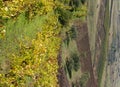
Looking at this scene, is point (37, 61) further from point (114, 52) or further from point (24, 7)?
point (114, 52)

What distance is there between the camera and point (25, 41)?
8.55 meters

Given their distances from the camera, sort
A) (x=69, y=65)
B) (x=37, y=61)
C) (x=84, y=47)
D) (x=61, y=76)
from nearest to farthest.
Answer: (x=37, y=61), (x=61, y=76), (x=69, y=65), (x=84, y=47)

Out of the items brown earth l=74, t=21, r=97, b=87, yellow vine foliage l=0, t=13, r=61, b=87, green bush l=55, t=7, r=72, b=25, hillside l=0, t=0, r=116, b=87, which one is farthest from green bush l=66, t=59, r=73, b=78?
yellow vine foliage l=0, t=13, r=61, b=87

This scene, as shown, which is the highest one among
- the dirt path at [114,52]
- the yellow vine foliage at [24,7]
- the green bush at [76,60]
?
the yellow vine foliage at [24,7]

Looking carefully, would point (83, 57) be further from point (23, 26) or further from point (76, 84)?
point (23, 26)

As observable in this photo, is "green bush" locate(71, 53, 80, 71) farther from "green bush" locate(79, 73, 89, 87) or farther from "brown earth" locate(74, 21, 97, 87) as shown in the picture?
"green bush" locate(79, 73, 89, 87)

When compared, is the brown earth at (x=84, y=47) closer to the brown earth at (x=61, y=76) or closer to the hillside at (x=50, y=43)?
the hillside at (x=50, y=43)

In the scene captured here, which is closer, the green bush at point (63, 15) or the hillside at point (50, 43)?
the hillside at point (50, 43)

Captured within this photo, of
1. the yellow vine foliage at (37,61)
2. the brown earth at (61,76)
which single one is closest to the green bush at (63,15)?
the yellow vine foliage at (37,61)

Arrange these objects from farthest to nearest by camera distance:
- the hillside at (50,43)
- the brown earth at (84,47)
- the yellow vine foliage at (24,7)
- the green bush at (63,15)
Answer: the brown earth at (84,47), the green bush at (63,15), the hillside at (50,43), the yellow vine foliage at (24,7)

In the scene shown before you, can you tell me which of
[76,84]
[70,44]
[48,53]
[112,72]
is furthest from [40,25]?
[112,72]

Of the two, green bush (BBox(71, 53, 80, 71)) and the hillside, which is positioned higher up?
the hillside

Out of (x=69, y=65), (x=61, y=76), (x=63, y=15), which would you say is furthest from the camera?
(x=69, y=65)

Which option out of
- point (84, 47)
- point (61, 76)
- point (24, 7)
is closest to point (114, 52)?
point (84, 47)
